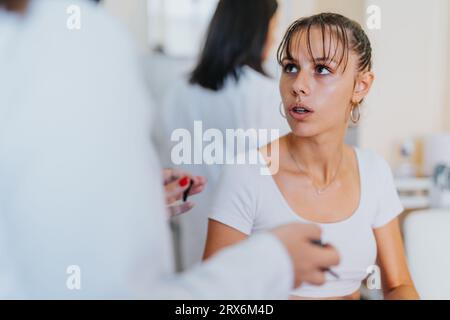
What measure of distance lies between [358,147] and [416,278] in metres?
0.29

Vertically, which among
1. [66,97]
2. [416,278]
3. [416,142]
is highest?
[66,97]

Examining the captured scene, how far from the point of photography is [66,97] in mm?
463

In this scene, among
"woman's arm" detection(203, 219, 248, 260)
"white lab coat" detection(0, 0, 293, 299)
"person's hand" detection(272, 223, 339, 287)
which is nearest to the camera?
"white lab coat" detection(0, 0, 293, 299)

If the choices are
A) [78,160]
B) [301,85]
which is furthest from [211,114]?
[78,160]

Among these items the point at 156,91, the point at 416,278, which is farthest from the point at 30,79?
the point at 416,278

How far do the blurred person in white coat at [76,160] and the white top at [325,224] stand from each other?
0.28 meters

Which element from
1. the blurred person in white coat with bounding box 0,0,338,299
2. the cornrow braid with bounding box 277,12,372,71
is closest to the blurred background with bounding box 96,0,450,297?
the cornrow braid with bounding box 277,12,372,71

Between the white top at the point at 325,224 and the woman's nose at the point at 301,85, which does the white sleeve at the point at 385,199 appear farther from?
the woman's nose at the point at 301,85

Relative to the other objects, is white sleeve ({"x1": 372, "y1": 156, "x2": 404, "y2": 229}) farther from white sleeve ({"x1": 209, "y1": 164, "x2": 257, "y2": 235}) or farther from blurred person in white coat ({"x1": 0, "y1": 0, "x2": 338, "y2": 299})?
blurred person in white coat ({"x1": 0, "y1": 0, "x2": 338, "y2": 299})

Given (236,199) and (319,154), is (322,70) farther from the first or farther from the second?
(236,199)

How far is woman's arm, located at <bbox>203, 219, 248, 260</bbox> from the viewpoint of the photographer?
786mm

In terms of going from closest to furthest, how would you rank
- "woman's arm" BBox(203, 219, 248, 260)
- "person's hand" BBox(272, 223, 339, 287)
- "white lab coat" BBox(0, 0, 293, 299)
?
1. "white lab coat" BBox(0, 0, 293, 299)
2. "person's hand" BBox(272, 223, 339, 287)
3. "woman's arm" BBox(203, 219, 248, 260)

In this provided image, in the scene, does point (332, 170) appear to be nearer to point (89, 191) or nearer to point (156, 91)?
point (156, 91)

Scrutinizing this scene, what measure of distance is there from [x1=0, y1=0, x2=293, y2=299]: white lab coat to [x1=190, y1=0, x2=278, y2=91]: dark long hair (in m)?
0.32
